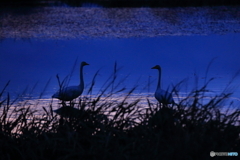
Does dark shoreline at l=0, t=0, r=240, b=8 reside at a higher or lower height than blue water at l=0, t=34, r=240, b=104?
higher

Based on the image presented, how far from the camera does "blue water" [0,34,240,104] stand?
8.40 meters

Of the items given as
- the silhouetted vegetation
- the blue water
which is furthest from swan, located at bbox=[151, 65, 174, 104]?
the silhouetted vegetation

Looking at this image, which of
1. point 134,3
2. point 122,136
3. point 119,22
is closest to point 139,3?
point 134,3

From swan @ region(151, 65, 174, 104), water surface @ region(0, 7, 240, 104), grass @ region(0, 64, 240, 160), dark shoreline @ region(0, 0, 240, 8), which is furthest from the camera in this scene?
dark shoreline @ region(0, 0, 240, 8)

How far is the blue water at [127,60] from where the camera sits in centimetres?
840

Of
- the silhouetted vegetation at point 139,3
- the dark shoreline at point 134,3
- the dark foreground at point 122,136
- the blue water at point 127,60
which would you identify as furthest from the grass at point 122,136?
the silhouetted vegetation at point 139,3

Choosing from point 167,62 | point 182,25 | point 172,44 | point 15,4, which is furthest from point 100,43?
point 15,4

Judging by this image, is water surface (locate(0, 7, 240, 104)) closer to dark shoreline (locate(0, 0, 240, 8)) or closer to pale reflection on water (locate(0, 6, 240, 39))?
pale reflection on water (locate(0, 6, 240, 39))

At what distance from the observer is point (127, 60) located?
418 inches

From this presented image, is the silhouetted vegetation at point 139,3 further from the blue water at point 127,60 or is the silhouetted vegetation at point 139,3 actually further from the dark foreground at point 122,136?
the dark foreground at point 122,136

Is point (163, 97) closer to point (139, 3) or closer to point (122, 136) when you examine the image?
point (122, 136)

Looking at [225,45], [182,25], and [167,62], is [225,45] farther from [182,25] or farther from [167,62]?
[182,25]

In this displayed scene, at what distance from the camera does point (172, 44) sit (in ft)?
41.7

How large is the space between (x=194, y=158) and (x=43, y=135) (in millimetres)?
1403
